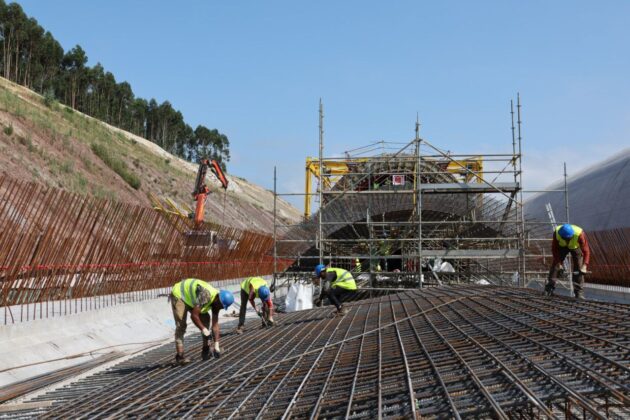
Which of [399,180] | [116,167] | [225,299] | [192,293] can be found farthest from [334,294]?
[116,167]

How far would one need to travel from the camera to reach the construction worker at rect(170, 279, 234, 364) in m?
8.23

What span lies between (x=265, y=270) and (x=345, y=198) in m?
8.98

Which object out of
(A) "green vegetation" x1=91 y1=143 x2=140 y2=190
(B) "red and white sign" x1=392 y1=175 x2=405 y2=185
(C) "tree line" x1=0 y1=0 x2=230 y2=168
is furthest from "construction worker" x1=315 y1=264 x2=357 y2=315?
(C) "tree line" x1=0 y1=0 x2=230 y2=168

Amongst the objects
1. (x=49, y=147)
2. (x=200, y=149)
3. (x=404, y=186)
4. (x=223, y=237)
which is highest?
(x=200, y=149)

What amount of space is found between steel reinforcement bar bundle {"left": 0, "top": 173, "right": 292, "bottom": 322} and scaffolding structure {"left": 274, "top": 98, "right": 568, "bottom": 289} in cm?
326

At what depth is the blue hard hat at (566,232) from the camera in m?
9.42

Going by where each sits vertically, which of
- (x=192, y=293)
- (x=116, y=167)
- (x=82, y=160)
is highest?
(x=116, y=167)

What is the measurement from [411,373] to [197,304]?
371 centimetres

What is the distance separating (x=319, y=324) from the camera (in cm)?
1133

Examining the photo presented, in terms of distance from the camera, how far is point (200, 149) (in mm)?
113312

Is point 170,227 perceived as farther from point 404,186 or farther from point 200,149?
point 200,149

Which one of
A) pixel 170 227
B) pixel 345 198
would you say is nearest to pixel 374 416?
pixel 170 227

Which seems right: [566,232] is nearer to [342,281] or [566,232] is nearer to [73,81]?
[342,281]

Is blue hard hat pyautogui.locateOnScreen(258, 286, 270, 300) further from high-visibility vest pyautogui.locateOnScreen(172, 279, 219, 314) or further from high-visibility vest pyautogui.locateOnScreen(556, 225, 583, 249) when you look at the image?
high-visibility vest pyautogui.locateOnScreen(556, 225, 583, 249)
